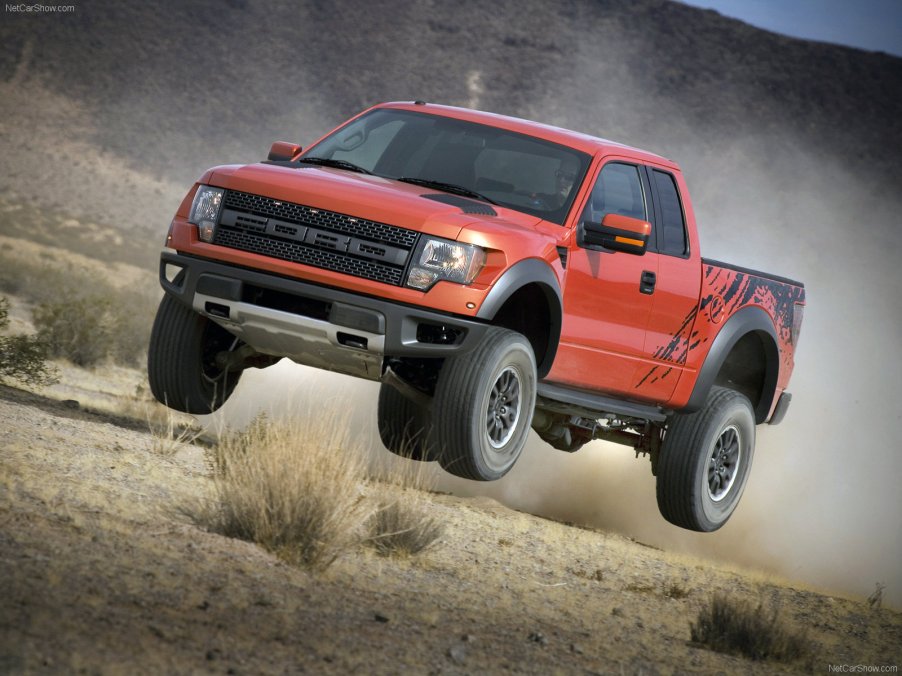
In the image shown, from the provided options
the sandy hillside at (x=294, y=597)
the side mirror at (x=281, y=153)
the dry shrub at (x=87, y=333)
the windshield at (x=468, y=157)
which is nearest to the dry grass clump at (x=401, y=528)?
the sandy hillside at (x=294, y=597)

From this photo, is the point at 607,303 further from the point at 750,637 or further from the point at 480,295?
the point at 750,637

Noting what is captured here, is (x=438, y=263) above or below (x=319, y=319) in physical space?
above

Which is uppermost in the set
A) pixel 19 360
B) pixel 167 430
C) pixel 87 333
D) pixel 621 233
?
pixel 621 233

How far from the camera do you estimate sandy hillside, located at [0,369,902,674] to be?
4.93 meters

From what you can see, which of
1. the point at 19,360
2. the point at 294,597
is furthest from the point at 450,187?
the point at 19,360

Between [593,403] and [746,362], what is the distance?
A: 7.89 feet

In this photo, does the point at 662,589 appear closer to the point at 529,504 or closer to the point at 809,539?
the point at 529,504

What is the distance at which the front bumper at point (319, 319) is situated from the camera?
7105mm

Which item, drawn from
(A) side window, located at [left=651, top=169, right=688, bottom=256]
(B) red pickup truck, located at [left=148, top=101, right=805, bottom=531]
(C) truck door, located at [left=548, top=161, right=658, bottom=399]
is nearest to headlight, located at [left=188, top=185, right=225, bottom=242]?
(B) red pickup truck, located at [left=148, top=101, right=805, bottom=531]

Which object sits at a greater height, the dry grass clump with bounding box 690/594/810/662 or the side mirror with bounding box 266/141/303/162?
the side mirror with bounding box 266/141/303/162

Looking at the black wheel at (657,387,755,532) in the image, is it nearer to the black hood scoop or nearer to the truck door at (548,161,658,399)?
the truck door at (548,161,658,399)

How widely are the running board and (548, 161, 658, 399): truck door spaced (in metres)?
0.06

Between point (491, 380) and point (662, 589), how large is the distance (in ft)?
7.08

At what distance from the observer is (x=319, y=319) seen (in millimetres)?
7176
